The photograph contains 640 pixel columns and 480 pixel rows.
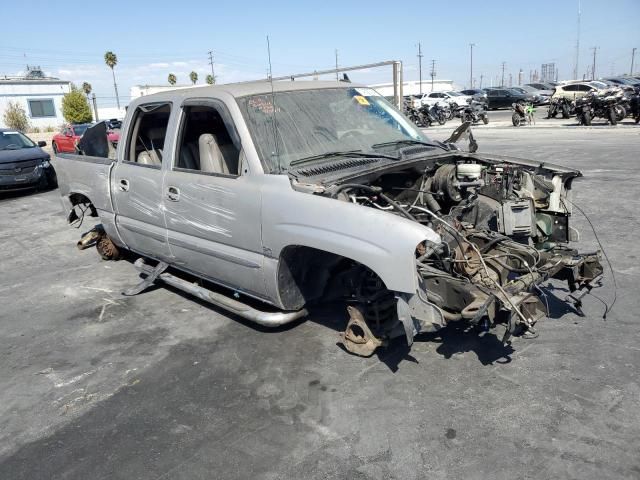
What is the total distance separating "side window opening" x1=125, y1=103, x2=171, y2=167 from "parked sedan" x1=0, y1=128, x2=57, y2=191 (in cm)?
846

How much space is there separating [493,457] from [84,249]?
6.28 m

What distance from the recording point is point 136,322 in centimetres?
469

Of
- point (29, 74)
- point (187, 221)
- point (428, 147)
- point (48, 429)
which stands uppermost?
point (29, 74)

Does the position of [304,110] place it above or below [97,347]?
above

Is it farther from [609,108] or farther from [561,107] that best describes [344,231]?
[561,107]

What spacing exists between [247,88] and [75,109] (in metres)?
50.3

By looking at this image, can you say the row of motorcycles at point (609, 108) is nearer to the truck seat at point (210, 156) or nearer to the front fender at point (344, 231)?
the truck seat at point (210, 156)

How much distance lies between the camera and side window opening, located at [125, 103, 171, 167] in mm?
5070

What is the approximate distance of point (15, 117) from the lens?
44531 millimetres

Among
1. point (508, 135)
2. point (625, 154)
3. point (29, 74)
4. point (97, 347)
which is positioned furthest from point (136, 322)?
point (29, 74)

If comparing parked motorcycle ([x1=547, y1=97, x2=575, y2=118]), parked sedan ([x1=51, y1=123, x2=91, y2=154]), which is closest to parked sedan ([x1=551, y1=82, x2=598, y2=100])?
parked motorcycle ([x1=547, y1=97, x2=575, y2=118])

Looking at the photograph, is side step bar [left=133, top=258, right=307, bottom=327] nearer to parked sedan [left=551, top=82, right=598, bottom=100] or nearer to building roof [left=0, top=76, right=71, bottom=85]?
parked sedan [left=551, top=82, right=598, bottom=100]

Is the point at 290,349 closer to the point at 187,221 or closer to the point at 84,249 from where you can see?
the point at 187,221

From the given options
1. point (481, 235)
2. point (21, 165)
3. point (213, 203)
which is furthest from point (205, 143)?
point (21, 165)
